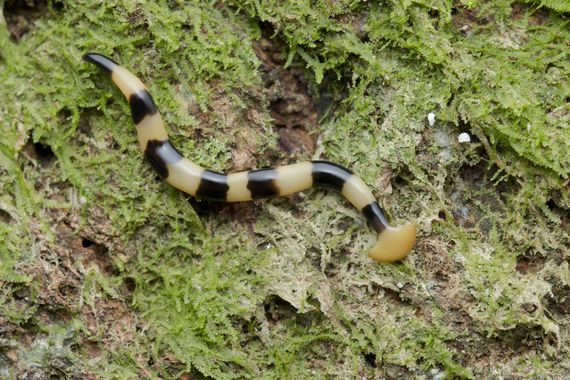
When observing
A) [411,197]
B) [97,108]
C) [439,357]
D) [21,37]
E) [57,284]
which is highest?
[21,37]

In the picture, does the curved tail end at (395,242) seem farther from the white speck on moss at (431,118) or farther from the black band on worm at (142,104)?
the black band on worm at (142,104)

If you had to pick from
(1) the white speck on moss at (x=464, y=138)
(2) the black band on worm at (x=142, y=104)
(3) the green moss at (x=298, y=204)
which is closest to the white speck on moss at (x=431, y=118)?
(3) the green moss at (x=298, y=204)

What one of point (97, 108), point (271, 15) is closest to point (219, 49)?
point (271, 15)

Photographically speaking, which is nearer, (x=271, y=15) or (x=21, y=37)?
(x=271, y=15)

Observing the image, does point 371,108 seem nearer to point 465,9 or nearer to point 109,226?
point 465,9

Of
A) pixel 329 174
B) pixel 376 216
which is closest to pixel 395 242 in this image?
pixel 376 216

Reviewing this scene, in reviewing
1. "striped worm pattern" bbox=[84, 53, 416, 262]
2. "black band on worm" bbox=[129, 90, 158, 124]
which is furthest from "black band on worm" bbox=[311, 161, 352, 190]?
"black band on worm" bbox=[129, 90, 158, 124]
